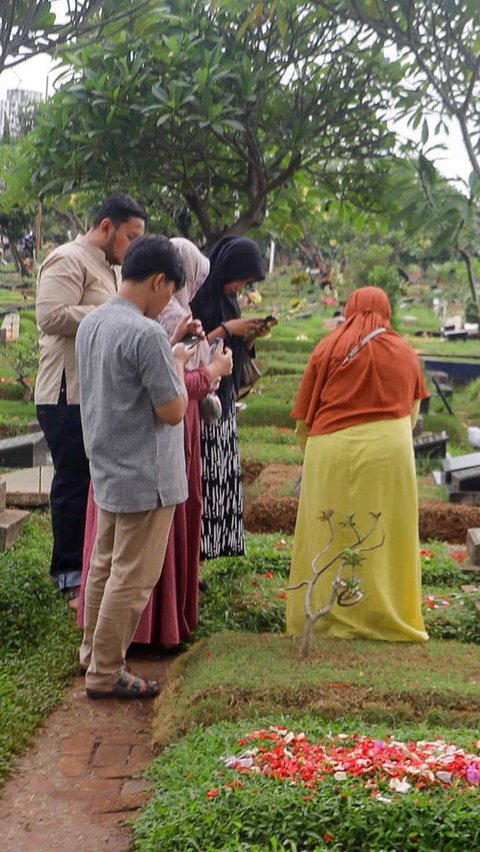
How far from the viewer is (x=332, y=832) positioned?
287cm

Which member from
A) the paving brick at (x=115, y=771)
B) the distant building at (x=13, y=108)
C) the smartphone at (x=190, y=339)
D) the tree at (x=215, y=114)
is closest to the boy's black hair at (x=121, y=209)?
the smartphone at (x=190, y=339)

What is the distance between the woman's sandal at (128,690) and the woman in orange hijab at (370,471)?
1011 millimetres

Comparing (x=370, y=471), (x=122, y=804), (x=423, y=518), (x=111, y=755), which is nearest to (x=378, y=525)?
(x=370, y=471)

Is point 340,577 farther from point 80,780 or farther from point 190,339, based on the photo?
point 80,780

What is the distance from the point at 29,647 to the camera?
4.97 m

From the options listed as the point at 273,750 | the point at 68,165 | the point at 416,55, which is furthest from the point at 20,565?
the point at 68,165

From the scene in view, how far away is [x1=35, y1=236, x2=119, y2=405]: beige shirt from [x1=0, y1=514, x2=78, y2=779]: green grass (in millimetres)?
885

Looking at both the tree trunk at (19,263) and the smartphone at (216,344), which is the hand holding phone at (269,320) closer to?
the smartphone at (216,344)

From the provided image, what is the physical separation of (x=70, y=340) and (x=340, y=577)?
5.63 ft

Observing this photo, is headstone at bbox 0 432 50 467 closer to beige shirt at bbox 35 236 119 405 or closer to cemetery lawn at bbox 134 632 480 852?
beige shirt at bbox 35 236 119 405

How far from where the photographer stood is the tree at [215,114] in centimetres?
887

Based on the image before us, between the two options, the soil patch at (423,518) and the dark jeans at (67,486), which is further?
the soil patch at (423,518)

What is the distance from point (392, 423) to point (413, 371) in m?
0.26

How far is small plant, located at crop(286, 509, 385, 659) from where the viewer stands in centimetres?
454
